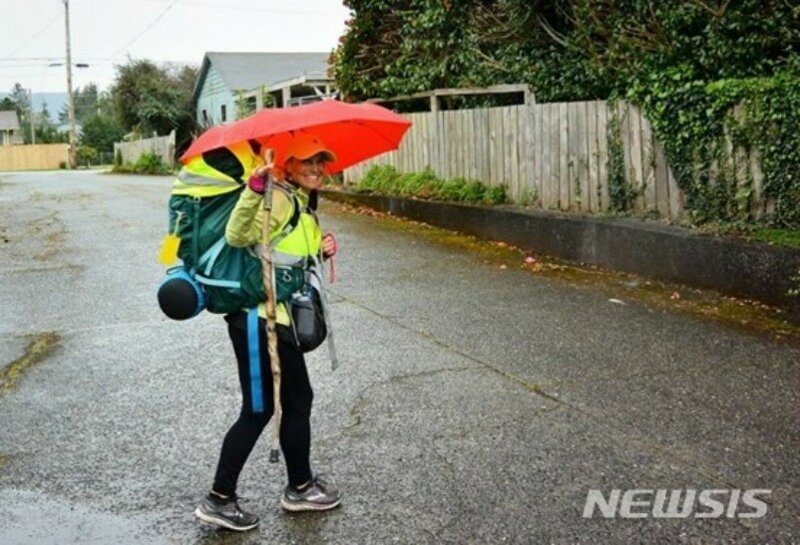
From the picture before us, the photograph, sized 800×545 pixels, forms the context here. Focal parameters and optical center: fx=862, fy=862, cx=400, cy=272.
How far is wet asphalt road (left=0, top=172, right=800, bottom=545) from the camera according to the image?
11.6 feet

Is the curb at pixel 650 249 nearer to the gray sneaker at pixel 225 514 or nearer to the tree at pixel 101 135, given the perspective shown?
the gray sneaker at pixel 225 514

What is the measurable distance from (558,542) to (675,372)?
7.77 feet

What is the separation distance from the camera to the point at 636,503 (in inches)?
142

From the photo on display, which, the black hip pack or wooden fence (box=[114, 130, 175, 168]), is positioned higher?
wooden fence (box=[114, 130, 175, 168])

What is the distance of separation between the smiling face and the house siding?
33.1 metres

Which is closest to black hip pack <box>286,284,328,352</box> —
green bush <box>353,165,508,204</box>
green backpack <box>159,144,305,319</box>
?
green backpack <box>159,144,305,319</box>

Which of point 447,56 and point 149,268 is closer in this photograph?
point 149,268

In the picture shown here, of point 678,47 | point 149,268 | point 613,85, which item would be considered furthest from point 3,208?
point 678,47

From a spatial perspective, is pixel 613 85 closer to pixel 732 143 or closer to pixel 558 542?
pixel 732 143

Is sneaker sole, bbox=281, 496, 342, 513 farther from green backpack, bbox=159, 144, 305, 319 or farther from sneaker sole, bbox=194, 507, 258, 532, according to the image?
green backpack, bbox=159, 144, 305, 319

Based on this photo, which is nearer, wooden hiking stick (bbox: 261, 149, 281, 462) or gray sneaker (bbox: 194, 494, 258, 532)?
wooden hiking stick (bbox: 261, 149, 281, 462)

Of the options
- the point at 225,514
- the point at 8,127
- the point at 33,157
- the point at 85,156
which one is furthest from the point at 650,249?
the point at 8,127

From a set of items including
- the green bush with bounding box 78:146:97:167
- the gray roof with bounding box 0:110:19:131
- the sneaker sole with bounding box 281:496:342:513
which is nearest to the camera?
the sneaker sole with bounding box 281:496:342:513

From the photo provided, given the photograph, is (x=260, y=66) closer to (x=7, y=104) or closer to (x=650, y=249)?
(x=650, y=249)
